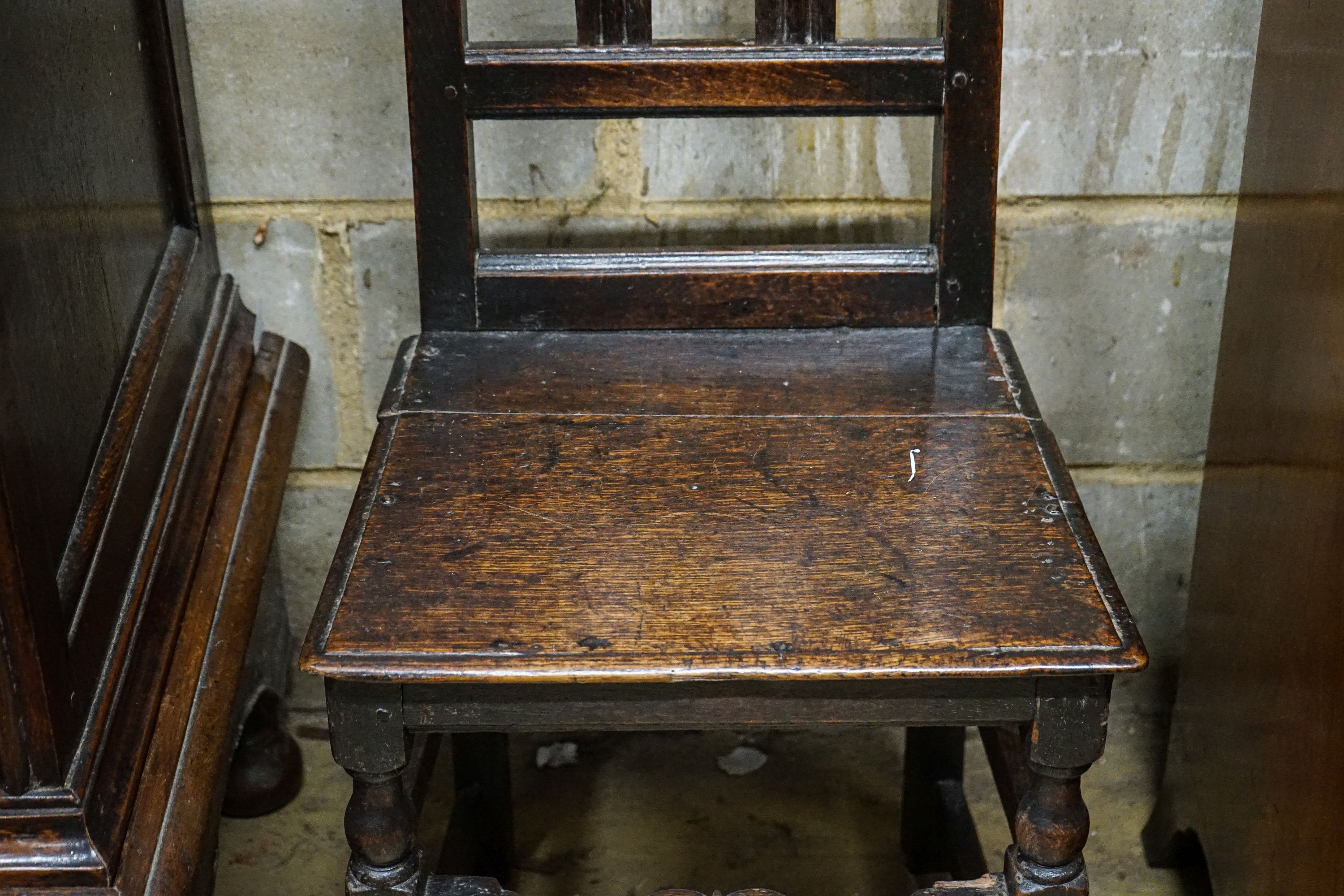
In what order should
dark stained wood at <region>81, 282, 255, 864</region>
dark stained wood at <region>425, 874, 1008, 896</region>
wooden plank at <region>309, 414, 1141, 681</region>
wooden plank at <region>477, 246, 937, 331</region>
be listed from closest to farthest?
wooden plank at <region>309, 414, 1141, 681</region> → dark stained wood at <region>425, 874, 1008, 896</region> → dark stained wood at <region>81, 282, 255, 864</region> → wooden plank at <region>477, 246, 937, 331</region>

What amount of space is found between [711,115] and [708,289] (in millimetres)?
172

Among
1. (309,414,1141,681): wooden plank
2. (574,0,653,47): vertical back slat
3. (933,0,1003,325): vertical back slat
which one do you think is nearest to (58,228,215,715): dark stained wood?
(309,414,1141,681): wooden plank

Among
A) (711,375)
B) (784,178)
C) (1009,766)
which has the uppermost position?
(784,178)

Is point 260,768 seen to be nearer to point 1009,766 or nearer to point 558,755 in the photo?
point 558,755

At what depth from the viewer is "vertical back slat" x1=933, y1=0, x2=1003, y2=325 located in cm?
135

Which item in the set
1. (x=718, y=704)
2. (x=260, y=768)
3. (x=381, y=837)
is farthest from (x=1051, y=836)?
(x=260, y=768)

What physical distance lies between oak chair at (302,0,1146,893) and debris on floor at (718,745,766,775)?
0.33 m

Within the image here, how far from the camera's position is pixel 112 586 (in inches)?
50.8

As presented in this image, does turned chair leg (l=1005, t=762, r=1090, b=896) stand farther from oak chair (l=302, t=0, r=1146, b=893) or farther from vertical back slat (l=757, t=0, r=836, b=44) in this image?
vertical back slat (l=757, t=0, r=836, b=44)

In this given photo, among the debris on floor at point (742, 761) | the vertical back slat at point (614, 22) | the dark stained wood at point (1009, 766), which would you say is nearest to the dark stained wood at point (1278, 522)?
the dark stained wood at point (1009, 766)

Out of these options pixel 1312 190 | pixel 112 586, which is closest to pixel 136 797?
pixel 112 586

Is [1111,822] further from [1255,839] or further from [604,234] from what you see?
[604,234]

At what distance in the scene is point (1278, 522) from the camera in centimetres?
145

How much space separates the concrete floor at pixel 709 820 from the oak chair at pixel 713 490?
172mm
